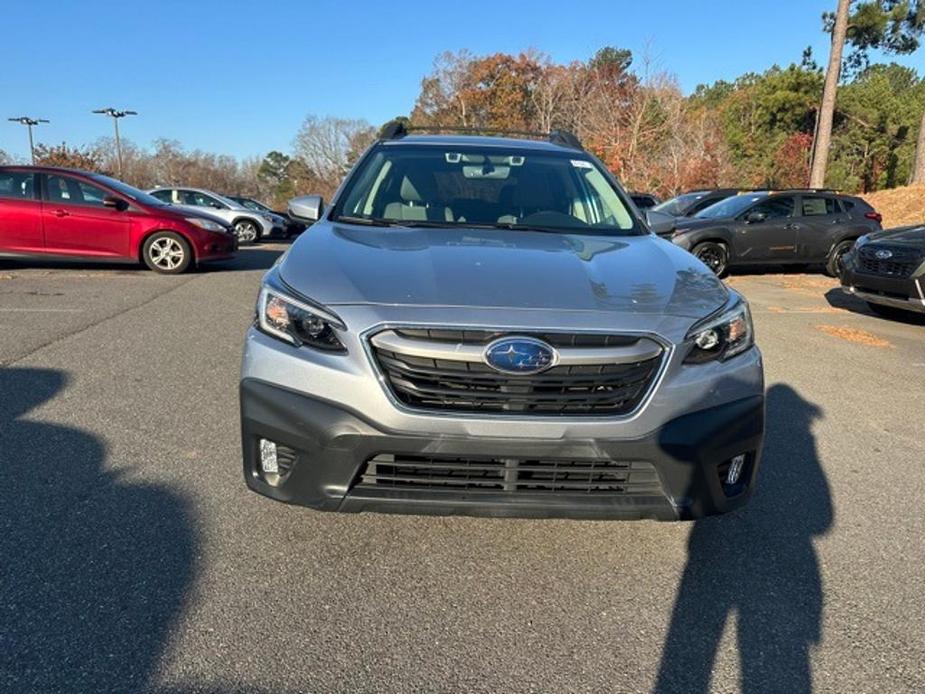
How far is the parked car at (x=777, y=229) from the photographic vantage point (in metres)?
12.3

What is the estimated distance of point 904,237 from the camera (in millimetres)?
8125

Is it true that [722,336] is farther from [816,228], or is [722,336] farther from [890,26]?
[890,26]

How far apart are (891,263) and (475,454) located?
7.68 m

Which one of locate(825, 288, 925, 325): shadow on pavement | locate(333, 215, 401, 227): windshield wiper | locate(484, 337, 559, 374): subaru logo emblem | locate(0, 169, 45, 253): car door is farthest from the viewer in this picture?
locate(0, 169, 45, 253): car door

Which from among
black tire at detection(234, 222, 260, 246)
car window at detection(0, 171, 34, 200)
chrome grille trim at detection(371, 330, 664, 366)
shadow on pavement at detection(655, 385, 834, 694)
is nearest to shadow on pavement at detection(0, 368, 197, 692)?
chrome grille trim at detection(371, 330, 664, 366)

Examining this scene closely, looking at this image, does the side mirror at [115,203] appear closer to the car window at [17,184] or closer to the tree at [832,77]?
the car window at [17,184]

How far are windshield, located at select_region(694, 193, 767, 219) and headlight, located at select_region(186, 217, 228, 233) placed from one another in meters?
8.66

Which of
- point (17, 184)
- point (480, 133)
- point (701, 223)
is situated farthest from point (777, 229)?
point (17, 184)

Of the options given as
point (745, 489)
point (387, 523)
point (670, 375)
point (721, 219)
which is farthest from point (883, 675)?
point (721, 219)

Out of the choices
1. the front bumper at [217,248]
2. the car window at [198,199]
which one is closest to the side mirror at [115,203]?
the front bumper at [217,248]

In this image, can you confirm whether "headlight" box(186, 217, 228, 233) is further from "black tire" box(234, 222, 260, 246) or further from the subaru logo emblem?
the subaru logo emblem

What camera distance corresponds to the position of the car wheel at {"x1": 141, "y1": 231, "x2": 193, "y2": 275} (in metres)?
10.9

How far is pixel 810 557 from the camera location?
289cm

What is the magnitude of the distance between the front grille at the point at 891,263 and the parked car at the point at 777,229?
381cm
